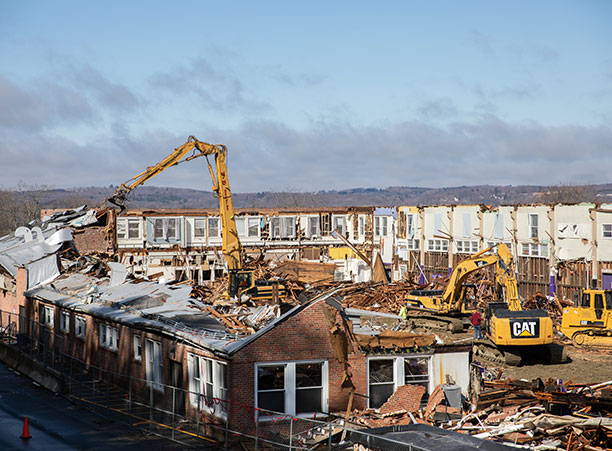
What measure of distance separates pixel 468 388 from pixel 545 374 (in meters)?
10.0

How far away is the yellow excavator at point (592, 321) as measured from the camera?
3606cm

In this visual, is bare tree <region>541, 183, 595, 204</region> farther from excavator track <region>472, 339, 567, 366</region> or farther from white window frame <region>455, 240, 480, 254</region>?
excavator track <region>472, 339, 567, 366</region>

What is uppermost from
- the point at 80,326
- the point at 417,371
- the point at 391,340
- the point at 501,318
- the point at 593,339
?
the point at 391,340

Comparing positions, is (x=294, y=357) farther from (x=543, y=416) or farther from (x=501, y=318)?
(x=501, y=318)

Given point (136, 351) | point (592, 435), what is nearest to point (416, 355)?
point (592, 435)

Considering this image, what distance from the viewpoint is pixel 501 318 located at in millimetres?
32938

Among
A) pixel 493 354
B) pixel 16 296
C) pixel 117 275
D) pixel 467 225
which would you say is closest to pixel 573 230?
pixel 467 225

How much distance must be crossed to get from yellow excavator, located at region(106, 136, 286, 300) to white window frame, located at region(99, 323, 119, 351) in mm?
14055

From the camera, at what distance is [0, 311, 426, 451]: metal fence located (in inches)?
814

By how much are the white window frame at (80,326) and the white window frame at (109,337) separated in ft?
7.20

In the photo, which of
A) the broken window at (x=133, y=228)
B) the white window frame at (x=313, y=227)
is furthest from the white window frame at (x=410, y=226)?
the broken window at (x=133, y=228)

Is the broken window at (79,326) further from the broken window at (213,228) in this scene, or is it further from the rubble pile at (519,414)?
the broken window at (213,228)

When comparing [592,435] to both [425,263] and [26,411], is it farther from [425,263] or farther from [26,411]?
[425,263]

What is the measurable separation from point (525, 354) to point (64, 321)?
22012mm
